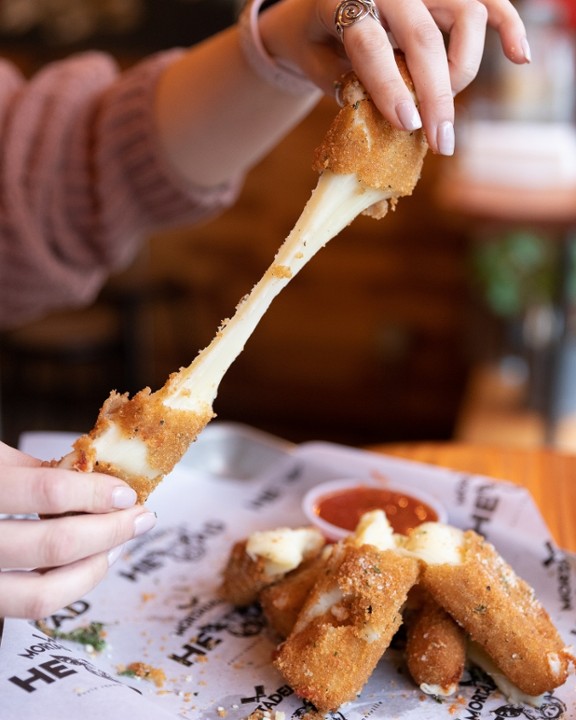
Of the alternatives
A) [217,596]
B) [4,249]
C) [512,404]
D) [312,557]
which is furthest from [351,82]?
[512,404]

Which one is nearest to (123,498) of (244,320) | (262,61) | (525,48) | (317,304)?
(244,320)

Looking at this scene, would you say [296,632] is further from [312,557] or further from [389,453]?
[389,453]

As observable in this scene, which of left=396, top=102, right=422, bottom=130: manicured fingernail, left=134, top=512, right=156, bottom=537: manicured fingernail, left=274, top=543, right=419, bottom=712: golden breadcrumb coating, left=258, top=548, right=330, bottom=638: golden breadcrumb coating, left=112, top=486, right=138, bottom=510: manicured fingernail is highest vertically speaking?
left=396, top=102, right=422, bottom=130: manicured fingernail

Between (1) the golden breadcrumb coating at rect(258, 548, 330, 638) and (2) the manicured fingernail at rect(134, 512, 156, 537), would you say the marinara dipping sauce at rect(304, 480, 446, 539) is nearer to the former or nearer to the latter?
(1) the golden breadcrumb coating at rect(258, 548, 330, 638)

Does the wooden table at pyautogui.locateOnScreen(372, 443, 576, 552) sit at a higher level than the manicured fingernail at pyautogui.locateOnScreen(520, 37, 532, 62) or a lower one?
lower

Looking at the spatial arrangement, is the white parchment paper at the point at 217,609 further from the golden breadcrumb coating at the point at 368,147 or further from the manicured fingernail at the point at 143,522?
the golden breadcrumb coating at the point at 368,147

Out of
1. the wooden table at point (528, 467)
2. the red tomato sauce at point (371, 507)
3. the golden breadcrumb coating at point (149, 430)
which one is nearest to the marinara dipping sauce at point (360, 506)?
the red tomato sauce at point (371, 507)

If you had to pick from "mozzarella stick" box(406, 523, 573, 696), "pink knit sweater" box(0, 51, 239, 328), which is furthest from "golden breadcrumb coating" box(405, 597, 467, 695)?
"pink knit sweater" box(0, 51, 239, 328)
